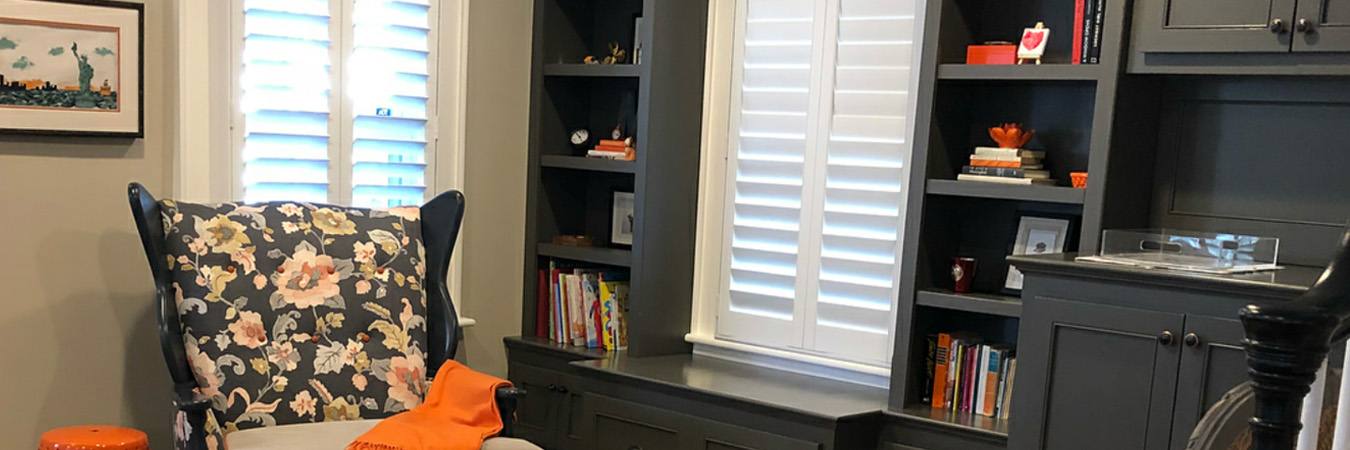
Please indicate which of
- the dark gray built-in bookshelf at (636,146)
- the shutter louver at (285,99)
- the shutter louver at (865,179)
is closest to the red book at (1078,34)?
the shutter louver at (865,179)

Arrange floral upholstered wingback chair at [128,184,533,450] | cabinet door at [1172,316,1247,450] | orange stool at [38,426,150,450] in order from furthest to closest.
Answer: floral upholstered wingback chair at [128,184,533,450] → orange stool at [38,426,150,450] → cabinet door at [1172,316,1247,450]

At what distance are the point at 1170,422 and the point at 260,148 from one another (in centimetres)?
259

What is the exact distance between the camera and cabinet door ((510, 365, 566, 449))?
3910 millimetres

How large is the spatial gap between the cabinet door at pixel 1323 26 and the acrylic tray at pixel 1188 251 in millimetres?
454

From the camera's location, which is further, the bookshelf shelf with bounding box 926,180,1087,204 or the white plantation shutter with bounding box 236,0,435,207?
the white plantation shutter with bounding box 236,0,435,207

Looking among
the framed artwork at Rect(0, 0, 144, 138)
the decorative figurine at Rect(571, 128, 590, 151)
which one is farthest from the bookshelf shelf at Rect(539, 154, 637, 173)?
the framed artwork at Rect(0, 0, 144, 138)

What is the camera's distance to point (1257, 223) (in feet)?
9.55

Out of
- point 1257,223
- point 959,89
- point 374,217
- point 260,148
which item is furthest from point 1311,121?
point 260,148

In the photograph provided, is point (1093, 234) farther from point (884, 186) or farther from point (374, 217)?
point (374, 217)

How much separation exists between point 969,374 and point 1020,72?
85cm

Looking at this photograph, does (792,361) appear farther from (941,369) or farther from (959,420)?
(959,420)

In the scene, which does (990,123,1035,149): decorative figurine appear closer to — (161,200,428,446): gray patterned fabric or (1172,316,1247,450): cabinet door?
(1172,316,1247,450): cabinet door

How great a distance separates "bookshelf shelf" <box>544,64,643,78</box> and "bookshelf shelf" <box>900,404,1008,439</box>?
142 cm

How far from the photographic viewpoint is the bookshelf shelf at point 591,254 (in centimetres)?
393
